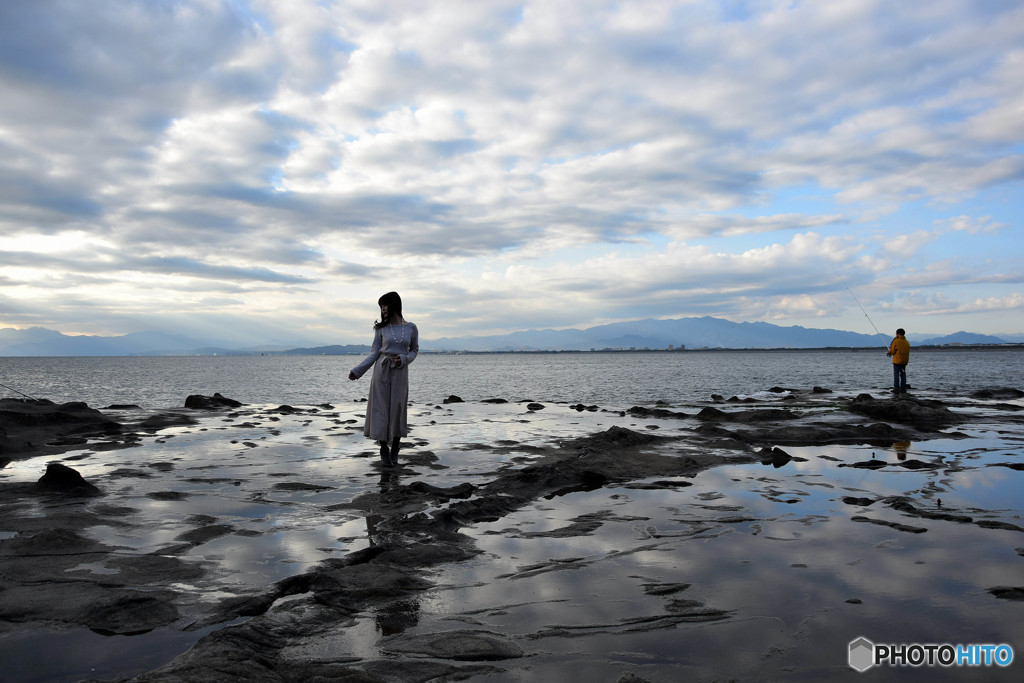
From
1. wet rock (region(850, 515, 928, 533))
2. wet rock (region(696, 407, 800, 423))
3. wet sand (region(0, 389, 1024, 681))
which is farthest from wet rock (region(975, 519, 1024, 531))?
wet rock (region(696, 407, 800, 423))

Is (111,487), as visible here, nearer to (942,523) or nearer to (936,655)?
(936,655)

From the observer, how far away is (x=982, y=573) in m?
4.67

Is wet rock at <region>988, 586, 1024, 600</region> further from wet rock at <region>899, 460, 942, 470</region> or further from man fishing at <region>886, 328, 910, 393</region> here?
man fishing at <region>886, 328, 910, 393</region>

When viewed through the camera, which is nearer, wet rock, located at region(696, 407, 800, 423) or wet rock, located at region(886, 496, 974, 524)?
wet rock, located at region(886, 496, 974, 524)

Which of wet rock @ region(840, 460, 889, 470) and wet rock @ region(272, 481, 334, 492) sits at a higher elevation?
wet rock @ region(840, 460, 889, 470)

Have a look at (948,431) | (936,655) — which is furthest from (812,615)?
(948,431)

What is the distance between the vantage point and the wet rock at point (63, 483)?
24.8 feet

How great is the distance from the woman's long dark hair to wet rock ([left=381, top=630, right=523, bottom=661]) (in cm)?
714

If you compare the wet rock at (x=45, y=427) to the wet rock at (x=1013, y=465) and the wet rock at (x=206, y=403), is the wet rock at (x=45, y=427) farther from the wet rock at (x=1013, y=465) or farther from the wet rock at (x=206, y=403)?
the wet rock at (x=1013, y=465)

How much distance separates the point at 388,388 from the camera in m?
10.3

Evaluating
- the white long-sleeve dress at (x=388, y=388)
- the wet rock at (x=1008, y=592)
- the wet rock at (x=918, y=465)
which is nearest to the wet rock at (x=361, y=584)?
the wet rock at (x=1008, y=592)

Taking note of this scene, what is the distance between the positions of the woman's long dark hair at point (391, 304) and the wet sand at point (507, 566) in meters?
2.54

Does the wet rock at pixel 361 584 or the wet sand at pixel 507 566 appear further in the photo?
the wet rock at pixel 361 584

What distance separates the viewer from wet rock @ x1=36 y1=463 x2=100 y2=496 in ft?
24.8
